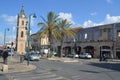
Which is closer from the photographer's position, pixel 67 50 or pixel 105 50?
pixel 105 50

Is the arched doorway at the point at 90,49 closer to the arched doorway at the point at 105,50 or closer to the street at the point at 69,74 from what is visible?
the arched doorway at the point at 105,50

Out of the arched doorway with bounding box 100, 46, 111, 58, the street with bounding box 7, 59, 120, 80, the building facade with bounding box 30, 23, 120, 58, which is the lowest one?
the street with bounding box 7, 59, 120, 80

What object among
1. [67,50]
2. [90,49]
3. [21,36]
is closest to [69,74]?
[90,49]

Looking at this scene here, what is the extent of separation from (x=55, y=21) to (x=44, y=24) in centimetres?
273

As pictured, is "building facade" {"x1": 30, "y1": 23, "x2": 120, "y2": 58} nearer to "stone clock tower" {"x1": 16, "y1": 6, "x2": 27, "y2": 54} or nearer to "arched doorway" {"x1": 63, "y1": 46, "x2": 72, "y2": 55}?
"arched doorway" {"x1": 63, "y1": 46, "x2": 72, "y2": 55}

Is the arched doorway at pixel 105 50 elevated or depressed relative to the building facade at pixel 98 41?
depressed

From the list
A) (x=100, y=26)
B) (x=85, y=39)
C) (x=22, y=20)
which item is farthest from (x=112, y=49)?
(x=22, y=20)

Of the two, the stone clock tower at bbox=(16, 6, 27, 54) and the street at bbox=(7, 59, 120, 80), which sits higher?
the stone clock tower at bbox=(16, 6, 27, 54)

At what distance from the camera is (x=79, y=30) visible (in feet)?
297

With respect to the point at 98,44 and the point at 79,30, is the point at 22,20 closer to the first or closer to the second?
the point at 79,30

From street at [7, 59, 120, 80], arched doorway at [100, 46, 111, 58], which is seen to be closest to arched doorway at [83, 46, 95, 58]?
arched doorway at [100, 46, 111, 58]

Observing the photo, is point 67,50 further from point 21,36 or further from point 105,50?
point 21,36

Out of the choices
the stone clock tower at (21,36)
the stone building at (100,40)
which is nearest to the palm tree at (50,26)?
the stone building at (100,40)

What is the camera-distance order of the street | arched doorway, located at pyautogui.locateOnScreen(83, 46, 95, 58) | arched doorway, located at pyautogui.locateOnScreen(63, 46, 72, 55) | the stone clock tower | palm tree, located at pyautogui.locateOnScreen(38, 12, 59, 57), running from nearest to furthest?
1. the street
2. palm tree, located at pyautogui.locateOnScreen(38, 12, 59, 57)
3. arched doorway, located at pyautogui.locateOnScreen(83, 46, 95, 58)
4. arched doorway, located at pyautogui.locateOnScreen(63, 46, 72, 55)
5. the stone clock tower
